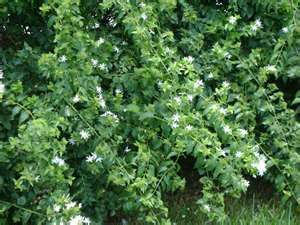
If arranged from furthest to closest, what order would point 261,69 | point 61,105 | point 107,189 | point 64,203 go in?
1. point 261,69
2. point 107,189
3. point 61,105
4. point 64,203

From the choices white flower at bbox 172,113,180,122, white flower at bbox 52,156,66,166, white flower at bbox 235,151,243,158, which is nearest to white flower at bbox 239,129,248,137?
white flower at bbox 235,151,243,158

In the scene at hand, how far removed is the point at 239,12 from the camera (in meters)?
3.51

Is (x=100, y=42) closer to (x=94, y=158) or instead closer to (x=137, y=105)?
(x=137, y=105)

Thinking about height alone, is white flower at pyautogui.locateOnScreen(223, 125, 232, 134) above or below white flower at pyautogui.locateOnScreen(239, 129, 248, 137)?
above

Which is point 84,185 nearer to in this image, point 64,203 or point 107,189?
point 107,189

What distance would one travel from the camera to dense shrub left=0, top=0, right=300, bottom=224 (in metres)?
2.63

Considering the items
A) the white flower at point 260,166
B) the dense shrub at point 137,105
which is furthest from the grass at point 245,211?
the white flower at point 260,166

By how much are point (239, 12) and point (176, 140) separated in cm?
109

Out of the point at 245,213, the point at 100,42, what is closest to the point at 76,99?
the point at 100,42

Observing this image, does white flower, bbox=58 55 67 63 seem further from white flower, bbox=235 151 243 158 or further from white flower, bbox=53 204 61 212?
white flower, bbox=235 151 243 158

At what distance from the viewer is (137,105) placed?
3002mm

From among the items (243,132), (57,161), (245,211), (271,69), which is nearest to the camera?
(57,161)

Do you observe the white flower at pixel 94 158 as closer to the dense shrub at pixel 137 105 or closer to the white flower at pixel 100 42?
the dense shrub at pixel 137 105

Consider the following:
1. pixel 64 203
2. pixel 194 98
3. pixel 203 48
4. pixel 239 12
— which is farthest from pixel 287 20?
pixel 64 203
